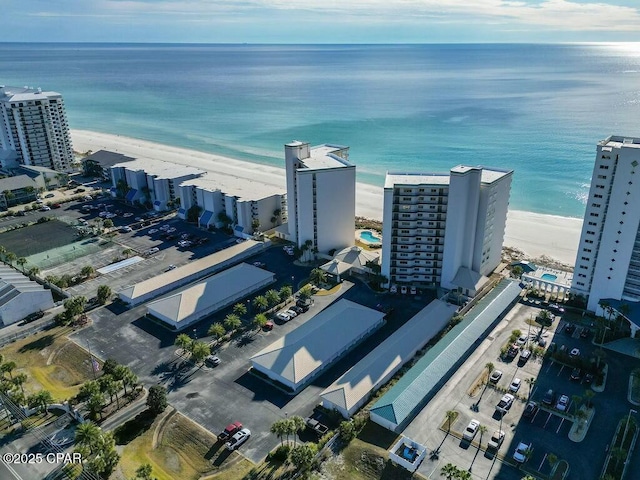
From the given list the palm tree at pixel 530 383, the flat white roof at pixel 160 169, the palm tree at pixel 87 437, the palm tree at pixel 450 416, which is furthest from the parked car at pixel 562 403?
the flat white roof at pixel 160 169

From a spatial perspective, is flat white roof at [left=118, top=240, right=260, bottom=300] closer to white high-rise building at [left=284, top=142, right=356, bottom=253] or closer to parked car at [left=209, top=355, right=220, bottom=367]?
white high-rise building at [left=284, top=142, right=356, bottom=253]

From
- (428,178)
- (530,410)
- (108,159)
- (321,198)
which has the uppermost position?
(428,178)

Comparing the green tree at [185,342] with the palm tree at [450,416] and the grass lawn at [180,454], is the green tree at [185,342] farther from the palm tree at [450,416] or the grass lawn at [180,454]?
the palm tree at [450,416]

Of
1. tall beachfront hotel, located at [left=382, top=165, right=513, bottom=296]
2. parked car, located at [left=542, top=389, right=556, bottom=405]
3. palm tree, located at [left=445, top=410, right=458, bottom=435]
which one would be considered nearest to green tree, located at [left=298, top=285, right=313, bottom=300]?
tall beachfront hotel, located at [left=382, top=165, right=513, bottom=296]

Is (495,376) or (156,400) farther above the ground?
(156,400)

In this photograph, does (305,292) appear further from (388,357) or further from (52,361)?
(52,361)

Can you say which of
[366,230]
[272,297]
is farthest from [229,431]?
[366,230]
